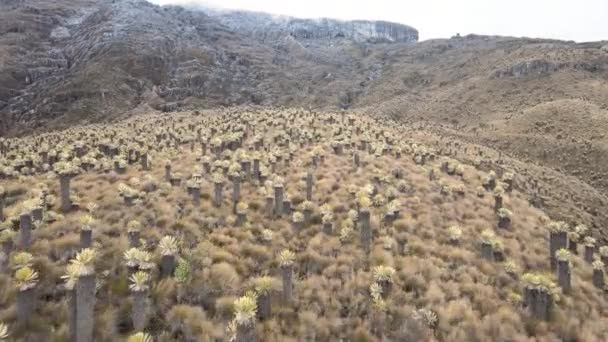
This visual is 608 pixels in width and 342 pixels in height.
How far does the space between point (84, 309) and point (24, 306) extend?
1.73 metres

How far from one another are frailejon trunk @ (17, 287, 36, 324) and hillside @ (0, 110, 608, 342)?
0.03 m

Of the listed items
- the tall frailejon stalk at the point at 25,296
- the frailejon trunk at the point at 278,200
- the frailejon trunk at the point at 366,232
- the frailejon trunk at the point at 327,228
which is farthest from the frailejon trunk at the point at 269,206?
the tall frailejon stalk at the point at 25,296

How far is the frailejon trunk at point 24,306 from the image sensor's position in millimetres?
9656

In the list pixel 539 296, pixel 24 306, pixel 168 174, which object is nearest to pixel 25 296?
pixel 24 306

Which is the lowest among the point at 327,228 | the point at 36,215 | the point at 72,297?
the point at 327,228

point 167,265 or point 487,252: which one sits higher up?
point 167,265

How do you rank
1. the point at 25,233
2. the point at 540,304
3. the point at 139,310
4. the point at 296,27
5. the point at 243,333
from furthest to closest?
1. the point at 296,27
2. the point at 540,304
3. the point at 25,233
4. the point at 139,310
5. the point at 243,333

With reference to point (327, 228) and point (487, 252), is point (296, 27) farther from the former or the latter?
point (487, 252)

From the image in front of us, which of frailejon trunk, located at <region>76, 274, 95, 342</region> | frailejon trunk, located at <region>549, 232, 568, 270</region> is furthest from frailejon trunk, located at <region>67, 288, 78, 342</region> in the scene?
frailejon trunk, located at <region>549, 232, 568, 270</region>

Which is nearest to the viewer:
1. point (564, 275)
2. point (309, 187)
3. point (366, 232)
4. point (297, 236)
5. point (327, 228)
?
point (564, 275)

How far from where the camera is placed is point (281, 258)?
43.6 feet

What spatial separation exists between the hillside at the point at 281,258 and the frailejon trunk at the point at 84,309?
0.03m

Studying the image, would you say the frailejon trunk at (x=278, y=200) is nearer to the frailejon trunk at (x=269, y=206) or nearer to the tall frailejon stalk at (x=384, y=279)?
the frailejon trunk at (x=269, y=206)

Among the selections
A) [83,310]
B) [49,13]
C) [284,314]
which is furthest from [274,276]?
[49,13]
